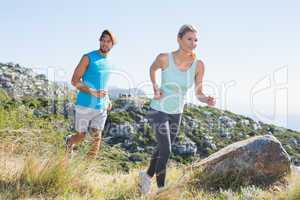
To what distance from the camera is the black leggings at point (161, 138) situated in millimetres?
5039

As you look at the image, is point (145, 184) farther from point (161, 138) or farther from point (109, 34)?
point (109, 34)

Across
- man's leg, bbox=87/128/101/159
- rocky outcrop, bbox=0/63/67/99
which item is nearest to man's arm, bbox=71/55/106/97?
man's leg, bbox=87/128/101/159

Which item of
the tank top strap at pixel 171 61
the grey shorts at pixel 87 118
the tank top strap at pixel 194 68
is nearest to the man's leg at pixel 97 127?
the grey shorts at pixel 87 118

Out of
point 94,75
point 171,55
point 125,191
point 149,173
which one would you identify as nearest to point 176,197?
point 149,173

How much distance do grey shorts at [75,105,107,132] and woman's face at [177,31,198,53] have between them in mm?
1339

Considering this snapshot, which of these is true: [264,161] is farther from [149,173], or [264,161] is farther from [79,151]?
[79,151]

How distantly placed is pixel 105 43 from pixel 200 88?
1300 millimetres

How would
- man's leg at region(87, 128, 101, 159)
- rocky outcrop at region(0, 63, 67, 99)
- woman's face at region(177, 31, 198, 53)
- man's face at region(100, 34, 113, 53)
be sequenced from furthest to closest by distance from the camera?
rocky outcrop at region(0, 63, 67, 99), man's face at region(100, 34, 113, 53), man's leg at region(87, 128, 101, 159), woman's face at region(177, 31, 198, 53)

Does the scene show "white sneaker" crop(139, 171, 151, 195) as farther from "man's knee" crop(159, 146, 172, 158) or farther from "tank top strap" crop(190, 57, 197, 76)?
"tank top strap" crop(190, 57, 197, 76)

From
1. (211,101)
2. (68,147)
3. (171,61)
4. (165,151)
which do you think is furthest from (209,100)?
(68,147)

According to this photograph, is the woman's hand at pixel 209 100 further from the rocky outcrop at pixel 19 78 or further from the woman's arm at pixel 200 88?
the rocky outcrop at pixel 19 78

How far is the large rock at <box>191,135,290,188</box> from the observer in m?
6.14

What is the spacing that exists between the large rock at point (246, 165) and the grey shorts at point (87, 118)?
4.67 ft

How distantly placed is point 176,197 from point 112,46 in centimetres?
214
